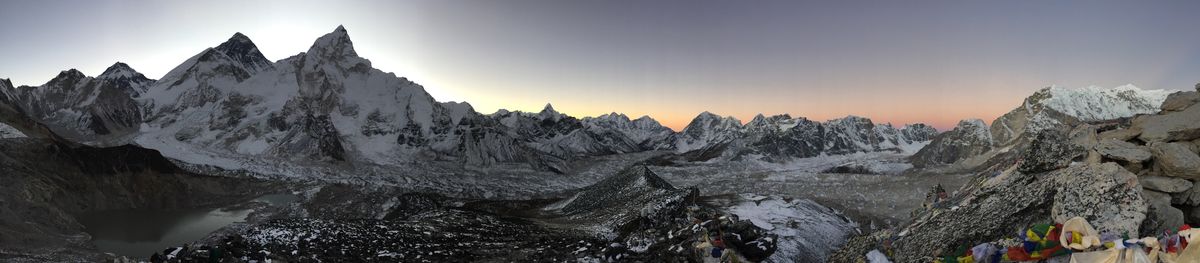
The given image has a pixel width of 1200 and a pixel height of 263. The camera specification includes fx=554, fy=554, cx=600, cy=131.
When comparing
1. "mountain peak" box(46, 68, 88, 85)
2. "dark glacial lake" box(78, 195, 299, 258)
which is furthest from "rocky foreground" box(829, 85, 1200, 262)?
"mountain peak" box(46, 68, 88, 85)

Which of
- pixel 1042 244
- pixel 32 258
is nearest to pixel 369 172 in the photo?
pixel 32 258

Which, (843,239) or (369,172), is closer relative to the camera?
(843,239)

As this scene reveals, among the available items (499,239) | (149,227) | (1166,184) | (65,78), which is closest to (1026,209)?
(1166,184)

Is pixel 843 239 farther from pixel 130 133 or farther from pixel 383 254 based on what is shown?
pixel 130 133

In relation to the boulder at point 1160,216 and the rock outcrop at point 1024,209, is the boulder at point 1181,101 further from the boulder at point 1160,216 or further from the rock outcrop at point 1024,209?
the boulder at point 1160,216

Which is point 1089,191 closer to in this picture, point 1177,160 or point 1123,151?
point 1177,160

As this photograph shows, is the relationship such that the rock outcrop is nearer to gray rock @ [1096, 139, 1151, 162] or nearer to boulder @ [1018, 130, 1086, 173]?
boulder @ [1018, 130, 1086, 173]

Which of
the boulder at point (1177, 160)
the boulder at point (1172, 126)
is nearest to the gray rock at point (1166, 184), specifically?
the boulder at point (1177, 160)
